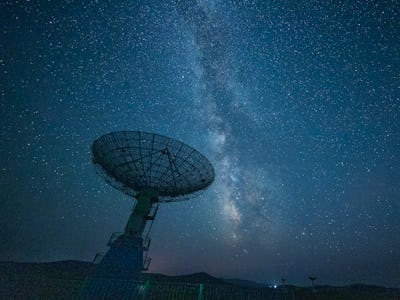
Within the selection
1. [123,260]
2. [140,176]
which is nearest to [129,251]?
[123,260]

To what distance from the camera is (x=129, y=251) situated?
23.0m

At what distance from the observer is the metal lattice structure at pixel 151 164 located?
22.4 m

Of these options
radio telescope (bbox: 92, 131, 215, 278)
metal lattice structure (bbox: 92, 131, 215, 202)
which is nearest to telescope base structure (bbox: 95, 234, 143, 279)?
radio telescope (bbox: 92, 131, 215, 278)

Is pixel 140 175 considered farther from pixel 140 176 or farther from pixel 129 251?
pixel 129 251

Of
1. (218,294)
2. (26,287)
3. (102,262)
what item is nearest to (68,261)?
(102,262)

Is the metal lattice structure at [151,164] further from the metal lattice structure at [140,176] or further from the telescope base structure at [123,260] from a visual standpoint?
the telescope base structure at [123,260]

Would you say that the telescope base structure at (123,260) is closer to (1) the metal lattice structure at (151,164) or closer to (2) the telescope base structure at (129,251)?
(2) the telescope base structure at (129,251)

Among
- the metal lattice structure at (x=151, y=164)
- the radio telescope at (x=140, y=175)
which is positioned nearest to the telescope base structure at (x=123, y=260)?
the radio telescope at (x=140, y=175)

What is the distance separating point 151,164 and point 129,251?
7.57 metres

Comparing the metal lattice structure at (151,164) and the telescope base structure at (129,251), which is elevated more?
the metal lattice structure at (151,164)

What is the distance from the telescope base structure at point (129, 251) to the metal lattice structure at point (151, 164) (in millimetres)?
1625

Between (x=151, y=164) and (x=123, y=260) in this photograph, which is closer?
(x=123, y=260)

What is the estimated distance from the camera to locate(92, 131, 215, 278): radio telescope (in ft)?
73.4

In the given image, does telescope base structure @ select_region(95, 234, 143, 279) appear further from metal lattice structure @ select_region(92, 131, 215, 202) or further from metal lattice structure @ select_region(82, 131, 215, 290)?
metal lattice structure @ select_region(92, 131, 215, 202)
